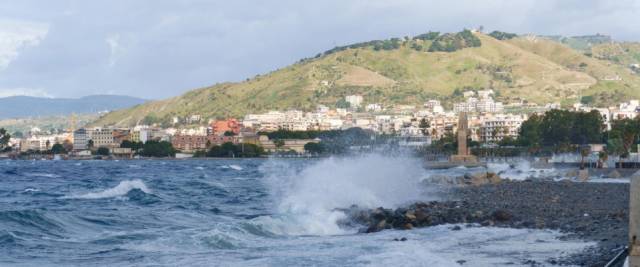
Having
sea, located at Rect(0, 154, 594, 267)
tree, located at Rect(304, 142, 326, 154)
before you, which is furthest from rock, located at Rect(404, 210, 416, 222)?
tree, located at Rect(304, 142, 326, 154)

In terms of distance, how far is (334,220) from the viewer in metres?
30.2

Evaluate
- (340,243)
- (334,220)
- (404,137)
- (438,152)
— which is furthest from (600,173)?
(404,137)

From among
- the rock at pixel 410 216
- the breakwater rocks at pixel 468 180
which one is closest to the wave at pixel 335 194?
the rock at pixel 410 216

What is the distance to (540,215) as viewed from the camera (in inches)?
1161

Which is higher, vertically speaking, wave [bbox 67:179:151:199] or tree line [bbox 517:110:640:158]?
tree line [bbox 517:110:640:158]

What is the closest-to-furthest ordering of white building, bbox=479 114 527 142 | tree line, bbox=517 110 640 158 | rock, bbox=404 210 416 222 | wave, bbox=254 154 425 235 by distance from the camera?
rock, bbox=404 210 416 222, wave, bbox=254 154 425 235, tree line, bbox=517 110 640 158, white building, bbox=479 114 527 142

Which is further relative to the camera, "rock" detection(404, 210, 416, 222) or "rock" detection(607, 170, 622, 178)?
"rock" detection(607, 170, 622, 178)

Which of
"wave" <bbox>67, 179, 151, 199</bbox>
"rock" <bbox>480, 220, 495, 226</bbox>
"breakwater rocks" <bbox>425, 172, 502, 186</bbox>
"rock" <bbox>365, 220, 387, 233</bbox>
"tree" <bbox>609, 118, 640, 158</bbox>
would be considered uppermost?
"tree" <bbox>609, 118, 640, 158</bbox>

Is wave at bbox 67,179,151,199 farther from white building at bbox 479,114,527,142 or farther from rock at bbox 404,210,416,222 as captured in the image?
white building at bbox 479,114,527,142

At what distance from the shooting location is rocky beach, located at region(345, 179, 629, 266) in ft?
68.3

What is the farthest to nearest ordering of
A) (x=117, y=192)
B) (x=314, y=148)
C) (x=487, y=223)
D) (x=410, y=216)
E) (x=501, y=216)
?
(x=314, y=148), (x=117, y=192), (x=410, y=216), (x=501, y=216), (x=487, y=223)

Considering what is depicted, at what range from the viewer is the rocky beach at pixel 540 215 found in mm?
20830

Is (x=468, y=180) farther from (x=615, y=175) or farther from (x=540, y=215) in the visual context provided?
(x=540, y=215)

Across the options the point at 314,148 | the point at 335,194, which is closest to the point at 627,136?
the point at 335,194
